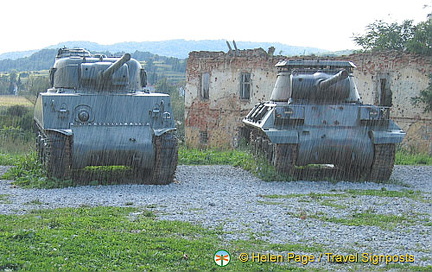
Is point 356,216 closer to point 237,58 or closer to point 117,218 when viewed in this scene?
point 117,218

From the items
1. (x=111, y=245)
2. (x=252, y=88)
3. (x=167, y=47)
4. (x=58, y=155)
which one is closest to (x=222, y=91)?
(x=252, y=88)

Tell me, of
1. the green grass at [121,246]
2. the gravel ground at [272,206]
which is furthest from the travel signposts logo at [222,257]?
the gravel ground at [272,206]

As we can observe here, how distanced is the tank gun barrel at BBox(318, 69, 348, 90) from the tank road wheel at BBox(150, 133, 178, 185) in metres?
3.04

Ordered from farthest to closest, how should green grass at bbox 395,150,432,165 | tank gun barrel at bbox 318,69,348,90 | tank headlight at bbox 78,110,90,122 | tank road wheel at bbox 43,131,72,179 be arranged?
green grass at bbox 395,150,432,165
tank gun barrel at bbox 318,69,348,90
tank headlight at bbox 78,110,90,122
tank road wheel at bbox 43,131,72,179

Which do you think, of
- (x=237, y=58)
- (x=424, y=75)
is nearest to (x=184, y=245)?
(x=424, y=75)

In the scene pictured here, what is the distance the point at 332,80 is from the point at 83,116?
4.43m

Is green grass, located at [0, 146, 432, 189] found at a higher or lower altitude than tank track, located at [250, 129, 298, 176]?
lower

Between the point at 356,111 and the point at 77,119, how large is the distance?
4.92 m

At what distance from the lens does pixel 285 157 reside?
11961mm

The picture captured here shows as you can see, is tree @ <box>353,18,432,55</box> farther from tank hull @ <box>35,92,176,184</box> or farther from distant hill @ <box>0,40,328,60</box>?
distant hill @ <box>0,40,328,60</box>

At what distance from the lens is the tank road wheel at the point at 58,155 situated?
1083cm

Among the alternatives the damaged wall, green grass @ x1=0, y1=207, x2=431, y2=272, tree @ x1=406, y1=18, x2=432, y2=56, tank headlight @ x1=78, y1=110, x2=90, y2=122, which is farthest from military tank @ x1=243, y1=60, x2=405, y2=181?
the damaged wall

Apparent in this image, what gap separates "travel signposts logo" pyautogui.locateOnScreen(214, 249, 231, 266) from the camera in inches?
231

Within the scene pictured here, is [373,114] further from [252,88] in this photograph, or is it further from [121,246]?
[252,88]
